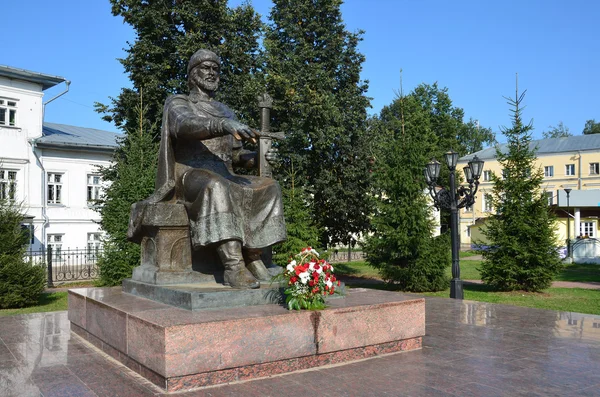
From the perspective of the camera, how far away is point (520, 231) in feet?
47.0

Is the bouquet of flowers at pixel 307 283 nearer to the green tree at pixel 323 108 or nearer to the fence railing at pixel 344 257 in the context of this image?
the green tree at pixel 323 108

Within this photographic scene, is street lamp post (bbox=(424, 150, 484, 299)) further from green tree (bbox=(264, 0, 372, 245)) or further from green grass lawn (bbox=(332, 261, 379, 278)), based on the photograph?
green grass lawn (bbox=(332, 261, 379, 278))

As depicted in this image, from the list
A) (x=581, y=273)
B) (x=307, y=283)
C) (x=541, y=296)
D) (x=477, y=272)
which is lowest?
(x=581, y=273)

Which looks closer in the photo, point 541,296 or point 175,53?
point 541,296

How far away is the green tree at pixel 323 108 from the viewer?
16.5 metres

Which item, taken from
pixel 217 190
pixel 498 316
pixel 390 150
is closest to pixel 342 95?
pixel 390 150

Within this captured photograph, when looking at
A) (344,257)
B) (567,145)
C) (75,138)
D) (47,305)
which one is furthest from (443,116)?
(47,305)

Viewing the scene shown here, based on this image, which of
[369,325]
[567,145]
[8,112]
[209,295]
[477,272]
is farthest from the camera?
[567,145]

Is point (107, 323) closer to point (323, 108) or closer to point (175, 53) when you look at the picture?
point (323, 108)

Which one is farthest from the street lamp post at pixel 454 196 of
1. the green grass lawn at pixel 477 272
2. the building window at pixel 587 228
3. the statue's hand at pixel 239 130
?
the building window at pixel 587 228

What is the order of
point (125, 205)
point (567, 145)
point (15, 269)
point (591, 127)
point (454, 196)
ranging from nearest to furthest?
point (15, 269) < point (454, 196) < point (125, 205) < point (567, 145) < point (591, 127)

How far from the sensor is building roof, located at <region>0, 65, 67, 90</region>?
23.2 metres

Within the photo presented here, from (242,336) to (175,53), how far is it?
14.9 meters

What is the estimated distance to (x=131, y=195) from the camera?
14219mm
